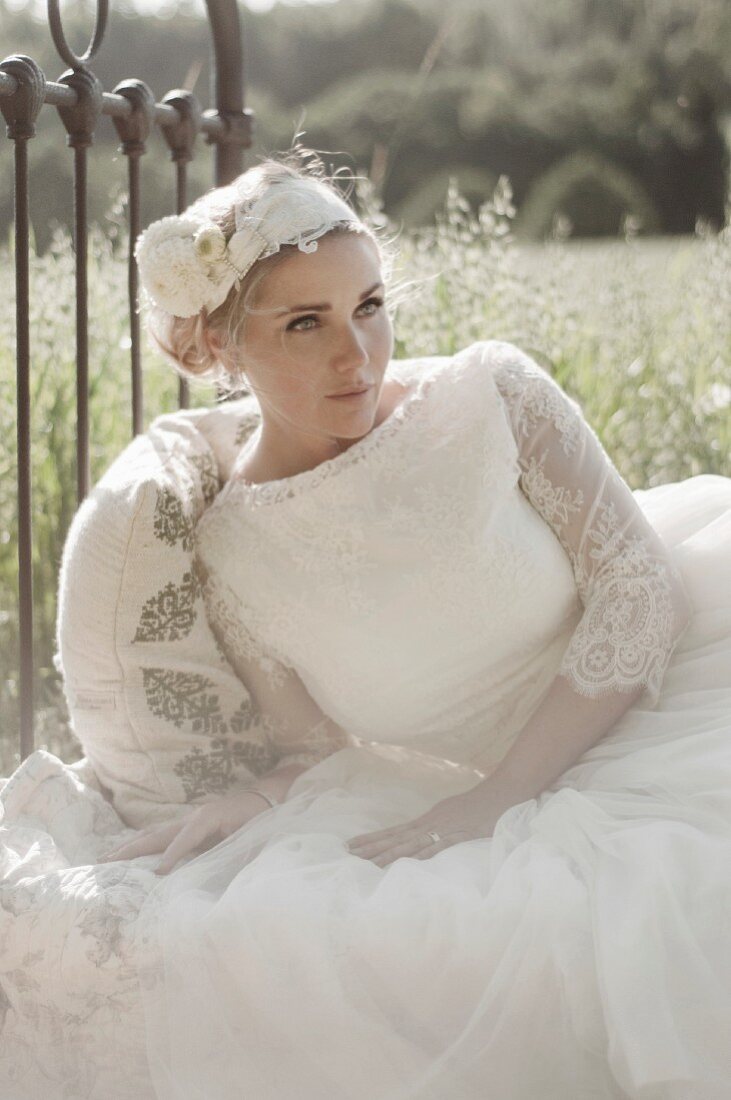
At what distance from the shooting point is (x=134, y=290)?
2.64 metres

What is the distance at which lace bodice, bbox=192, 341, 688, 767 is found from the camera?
2070 millimetres

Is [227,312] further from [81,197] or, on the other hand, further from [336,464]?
[81,197]

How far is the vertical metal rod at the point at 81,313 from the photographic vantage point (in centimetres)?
236

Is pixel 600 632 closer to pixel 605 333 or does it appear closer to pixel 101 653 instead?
pixel 101 653

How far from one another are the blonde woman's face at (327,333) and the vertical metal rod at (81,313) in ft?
1.45

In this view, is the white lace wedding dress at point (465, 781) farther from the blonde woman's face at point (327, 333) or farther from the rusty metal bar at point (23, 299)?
the rusty metal bar at point (23, 299)

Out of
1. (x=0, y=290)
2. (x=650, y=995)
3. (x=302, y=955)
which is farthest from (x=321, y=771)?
(x=0, y=290)

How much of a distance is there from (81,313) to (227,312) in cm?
38

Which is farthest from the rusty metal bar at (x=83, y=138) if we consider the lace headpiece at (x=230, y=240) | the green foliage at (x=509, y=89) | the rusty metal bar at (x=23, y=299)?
the green foliage at (x=509, y=89)

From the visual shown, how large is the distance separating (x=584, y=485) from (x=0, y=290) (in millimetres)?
1709

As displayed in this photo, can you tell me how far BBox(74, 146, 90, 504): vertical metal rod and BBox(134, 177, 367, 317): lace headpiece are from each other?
21 centimetres

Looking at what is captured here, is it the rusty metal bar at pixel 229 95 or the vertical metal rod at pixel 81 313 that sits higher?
the rusty metal bar at pixel 229 95

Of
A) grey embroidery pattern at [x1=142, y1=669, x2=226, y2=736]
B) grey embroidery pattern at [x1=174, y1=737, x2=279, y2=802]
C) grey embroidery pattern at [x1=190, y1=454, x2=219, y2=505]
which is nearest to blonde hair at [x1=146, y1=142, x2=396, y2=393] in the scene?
grey embroidery pattern at [x1=190, y1=454, x2=219, y2=505]

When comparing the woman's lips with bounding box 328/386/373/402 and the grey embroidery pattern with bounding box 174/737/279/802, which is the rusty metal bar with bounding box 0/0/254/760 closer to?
the grey embroidery pattern with bounding box 174/737/279/802
